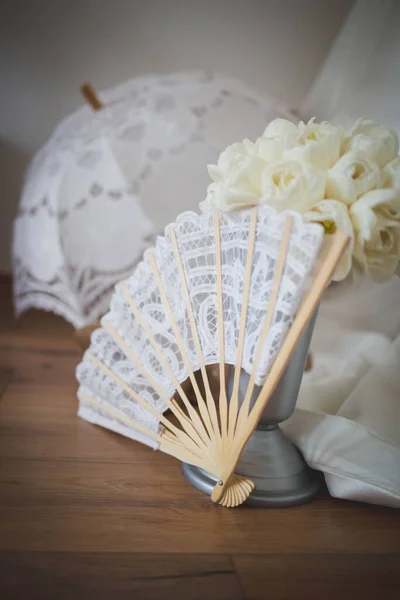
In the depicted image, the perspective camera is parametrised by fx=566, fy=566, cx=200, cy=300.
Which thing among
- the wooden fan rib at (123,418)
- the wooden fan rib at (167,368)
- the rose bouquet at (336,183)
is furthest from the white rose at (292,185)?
the wooden fan rib at (123,418)

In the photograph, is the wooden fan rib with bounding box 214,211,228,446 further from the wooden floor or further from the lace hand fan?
the wooden floor

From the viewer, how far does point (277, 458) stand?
75cm

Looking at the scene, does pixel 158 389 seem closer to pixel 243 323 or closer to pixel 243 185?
pixel 243 323

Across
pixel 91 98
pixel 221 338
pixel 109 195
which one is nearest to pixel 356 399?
pixel 221 338

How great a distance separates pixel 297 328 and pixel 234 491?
0.24 metres

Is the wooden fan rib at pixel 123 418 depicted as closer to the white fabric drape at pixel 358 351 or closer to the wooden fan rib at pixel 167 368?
the wooden fan rib at pixel 167 368

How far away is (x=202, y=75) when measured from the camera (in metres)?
1.42

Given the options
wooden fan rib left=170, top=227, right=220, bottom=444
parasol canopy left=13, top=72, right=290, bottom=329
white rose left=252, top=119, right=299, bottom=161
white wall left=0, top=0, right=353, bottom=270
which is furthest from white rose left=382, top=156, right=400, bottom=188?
white wall left=0, top=0, right=353, bottom=270

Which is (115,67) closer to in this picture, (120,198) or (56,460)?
(120,198)

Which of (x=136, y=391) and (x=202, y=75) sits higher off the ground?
(x=202, y=75)

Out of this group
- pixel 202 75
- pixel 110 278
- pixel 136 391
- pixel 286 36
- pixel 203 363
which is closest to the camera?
pixel 203 363

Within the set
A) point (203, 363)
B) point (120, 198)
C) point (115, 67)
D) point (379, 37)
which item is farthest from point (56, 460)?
point (115, 67)

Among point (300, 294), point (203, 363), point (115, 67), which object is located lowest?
point (203, 363)

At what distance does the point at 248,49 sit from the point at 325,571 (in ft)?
5.42
